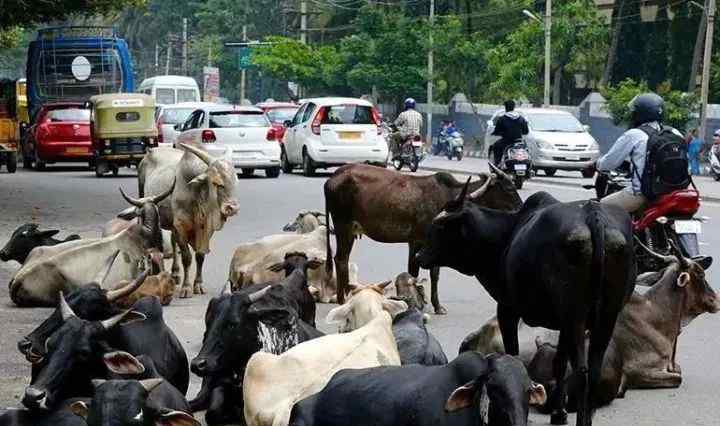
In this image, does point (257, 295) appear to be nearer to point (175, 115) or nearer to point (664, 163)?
point (664, 163)

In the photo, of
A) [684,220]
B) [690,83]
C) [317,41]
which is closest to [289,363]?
[684,220]

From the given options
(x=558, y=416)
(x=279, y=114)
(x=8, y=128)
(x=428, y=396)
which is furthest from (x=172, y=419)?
(x=279, y=114)

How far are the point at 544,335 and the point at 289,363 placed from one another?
2463 mm

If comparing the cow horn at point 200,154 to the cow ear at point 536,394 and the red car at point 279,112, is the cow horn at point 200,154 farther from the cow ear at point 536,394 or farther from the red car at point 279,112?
the red car at point 279,112

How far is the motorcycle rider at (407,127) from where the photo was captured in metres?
36.0

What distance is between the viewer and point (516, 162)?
2788 cm

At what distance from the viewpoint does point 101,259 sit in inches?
533

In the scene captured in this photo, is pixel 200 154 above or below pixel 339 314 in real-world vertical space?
above

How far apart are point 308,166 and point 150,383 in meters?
26.9

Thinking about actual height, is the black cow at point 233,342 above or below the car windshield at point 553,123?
above

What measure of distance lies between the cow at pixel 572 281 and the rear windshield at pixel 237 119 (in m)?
24.0

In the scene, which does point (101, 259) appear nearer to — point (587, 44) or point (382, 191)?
point (382, 191)

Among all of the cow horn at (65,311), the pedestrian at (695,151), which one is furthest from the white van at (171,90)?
the cow horn at (65,311)

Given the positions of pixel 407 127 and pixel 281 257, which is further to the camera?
pixel 407 127
